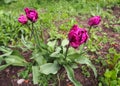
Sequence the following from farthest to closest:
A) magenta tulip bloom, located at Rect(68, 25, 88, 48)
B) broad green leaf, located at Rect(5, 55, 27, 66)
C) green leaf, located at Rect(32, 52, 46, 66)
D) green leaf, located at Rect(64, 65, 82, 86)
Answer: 1. broad green leaf, located at Rect(5, 55, 27, 66)
2. green leaf, located at Rect(32, 52, 46, 66)
3. green leaf, located at Rect(64, 65, 82, 86)
4. magenta tulip bloom, located at Rect(68, 25, 88, 48)

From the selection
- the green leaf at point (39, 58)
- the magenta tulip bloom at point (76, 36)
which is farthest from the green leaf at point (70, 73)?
the magenta tulip bloom at point (76, 36)

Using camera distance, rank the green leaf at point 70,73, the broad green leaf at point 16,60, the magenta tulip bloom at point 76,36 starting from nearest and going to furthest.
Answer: the magenta tulip bloom at point 76,36
the green leaf at point 70,73
the broad green leaf at point 16,60

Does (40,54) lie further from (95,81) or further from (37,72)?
(95,81)

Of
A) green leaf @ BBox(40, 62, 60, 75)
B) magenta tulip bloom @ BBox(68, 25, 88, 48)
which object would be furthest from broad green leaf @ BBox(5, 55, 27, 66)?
magenta tulip bloom @ BBox(68, 25, 88, 48)

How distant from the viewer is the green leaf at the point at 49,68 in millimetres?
3404

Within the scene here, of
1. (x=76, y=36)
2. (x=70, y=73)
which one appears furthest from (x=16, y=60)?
(x=76, y=36)

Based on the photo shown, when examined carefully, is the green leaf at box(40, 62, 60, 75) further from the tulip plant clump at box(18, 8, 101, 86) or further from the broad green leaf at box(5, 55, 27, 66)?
the broad green leaf at box(5, 55, 27, 66)

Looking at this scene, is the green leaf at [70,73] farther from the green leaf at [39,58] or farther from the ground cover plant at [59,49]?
the green leaf at [39,58]

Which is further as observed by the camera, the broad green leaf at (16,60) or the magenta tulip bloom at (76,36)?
the broad green leaf at (16,60)

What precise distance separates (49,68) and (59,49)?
28 centimetres

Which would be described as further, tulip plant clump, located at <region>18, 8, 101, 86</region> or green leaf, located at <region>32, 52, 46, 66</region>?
green leaf, located at <region>32, 52, 46, 66</region>

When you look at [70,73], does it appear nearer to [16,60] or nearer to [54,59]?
[54,59]

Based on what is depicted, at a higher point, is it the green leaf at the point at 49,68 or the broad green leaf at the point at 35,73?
the green leaf at the point at 49,68

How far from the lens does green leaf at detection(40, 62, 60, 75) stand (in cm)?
340
